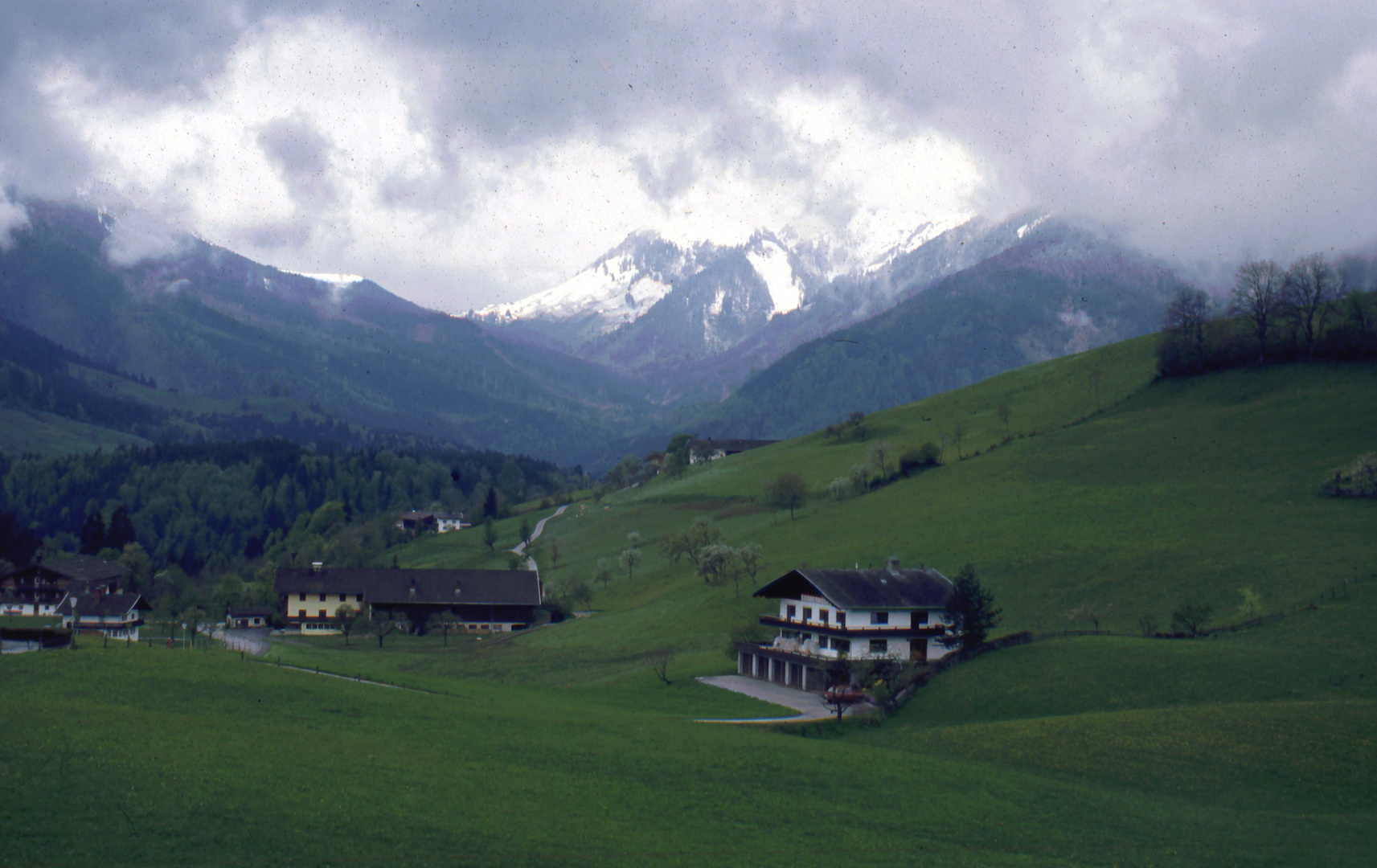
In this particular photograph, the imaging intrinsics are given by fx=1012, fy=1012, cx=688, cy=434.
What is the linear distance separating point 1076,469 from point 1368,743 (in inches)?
3015

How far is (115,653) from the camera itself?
46406 millimetres

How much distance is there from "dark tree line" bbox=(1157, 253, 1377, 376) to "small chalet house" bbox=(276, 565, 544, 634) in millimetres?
98571

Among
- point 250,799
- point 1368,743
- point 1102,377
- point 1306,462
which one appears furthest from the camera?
point 1102,377

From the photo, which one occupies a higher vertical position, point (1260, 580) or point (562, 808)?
point (1260, 580)

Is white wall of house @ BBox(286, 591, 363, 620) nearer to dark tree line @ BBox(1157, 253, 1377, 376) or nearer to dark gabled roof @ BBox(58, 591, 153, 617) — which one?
dark gabled roof @ BBox(58, 591, 153, 617)

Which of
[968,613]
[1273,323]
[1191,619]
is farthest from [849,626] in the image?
[1273,323]

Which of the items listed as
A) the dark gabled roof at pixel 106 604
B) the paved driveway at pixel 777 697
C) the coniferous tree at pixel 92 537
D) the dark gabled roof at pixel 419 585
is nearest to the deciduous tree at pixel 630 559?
the dark gabled roof at pixel 419 585

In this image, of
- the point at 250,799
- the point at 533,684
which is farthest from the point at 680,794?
the point at 533,684

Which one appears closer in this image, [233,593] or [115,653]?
[115,653]

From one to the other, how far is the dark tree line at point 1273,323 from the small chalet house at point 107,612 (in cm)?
14187

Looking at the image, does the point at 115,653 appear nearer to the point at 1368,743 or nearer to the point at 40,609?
the point at 1368,743

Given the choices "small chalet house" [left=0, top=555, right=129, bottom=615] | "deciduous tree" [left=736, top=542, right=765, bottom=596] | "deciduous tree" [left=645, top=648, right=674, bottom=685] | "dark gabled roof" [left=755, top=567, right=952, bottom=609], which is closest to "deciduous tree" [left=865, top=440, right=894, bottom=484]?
"deciduous tree" [left=736, top=542, right=765, bottom=596]

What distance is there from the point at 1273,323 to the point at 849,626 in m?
102

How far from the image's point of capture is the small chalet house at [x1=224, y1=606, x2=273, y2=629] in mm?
138625
